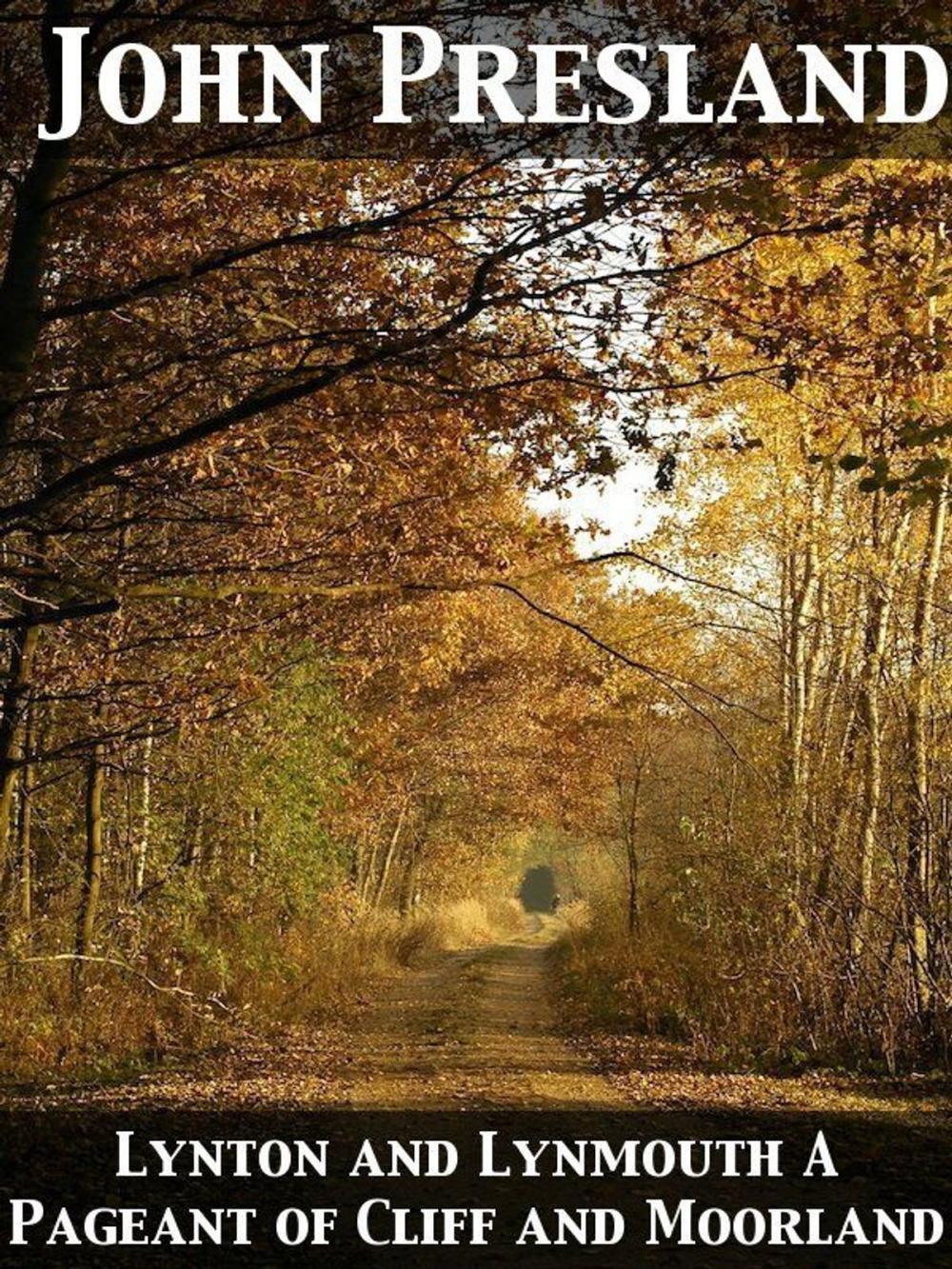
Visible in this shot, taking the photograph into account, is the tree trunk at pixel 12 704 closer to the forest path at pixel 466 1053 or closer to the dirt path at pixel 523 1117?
the dirt path at pixel 523 1117

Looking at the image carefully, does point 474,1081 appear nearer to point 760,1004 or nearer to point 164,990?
point 164,990

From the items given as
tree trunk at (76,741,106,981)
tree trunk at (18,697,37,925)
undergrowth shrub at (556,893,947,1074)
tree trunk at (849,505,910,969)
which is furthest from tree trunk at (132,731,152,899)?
tree trunk at (849,505,910,969)

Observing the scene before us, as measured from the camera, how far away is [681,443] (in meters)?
6.46

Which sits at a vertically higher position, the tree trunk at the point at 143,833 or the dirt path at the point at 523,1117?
the tree trunk at the point at 143,833

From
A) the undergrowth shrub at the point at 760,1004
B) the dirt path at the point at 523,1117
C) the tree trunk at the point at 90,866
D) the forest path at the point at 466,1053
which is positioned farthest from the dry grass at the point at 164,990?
the undergrowth shrub at the point at 760,1004

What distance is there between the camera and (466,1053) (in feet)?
42.2

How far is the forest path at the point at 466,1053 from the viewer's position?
33.0ft

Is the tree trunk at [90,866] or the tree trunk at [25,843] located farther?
the tree trunk at [90,866]

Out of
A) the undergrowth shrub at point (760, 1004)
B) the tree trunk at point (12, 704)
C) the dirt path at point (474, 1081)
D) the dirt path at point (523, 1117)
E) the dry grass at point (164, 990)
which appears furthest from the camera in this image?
the undergrowth shrub at point (760, 1004)

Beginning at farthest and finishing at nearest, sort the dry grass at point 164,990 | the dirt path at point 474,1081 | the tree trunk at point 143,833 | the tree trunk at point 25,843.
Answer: the tree trunk at point 143,833 < the tree trunk at point 25,843 < the dry grass at point 164,990 < the dirt path at point 474,1081

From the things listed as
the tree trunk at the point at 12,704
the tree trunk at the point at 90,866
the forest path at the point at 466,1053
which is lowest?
the forest path at the point at 466,1053

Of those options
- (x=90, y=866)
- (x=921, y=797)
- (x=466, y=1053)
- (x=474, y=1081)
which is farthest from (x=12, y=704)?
(x=921, y=797)

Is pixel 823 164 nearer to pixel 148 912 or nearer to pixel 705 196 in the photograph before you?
pixel 705 196

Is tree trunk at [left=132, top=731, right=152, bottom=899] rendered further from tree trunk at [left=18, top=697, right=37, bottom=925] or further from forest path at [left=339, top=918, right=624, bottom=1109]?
forest path at [left=339, top=918, right=624, bottom=1109]
